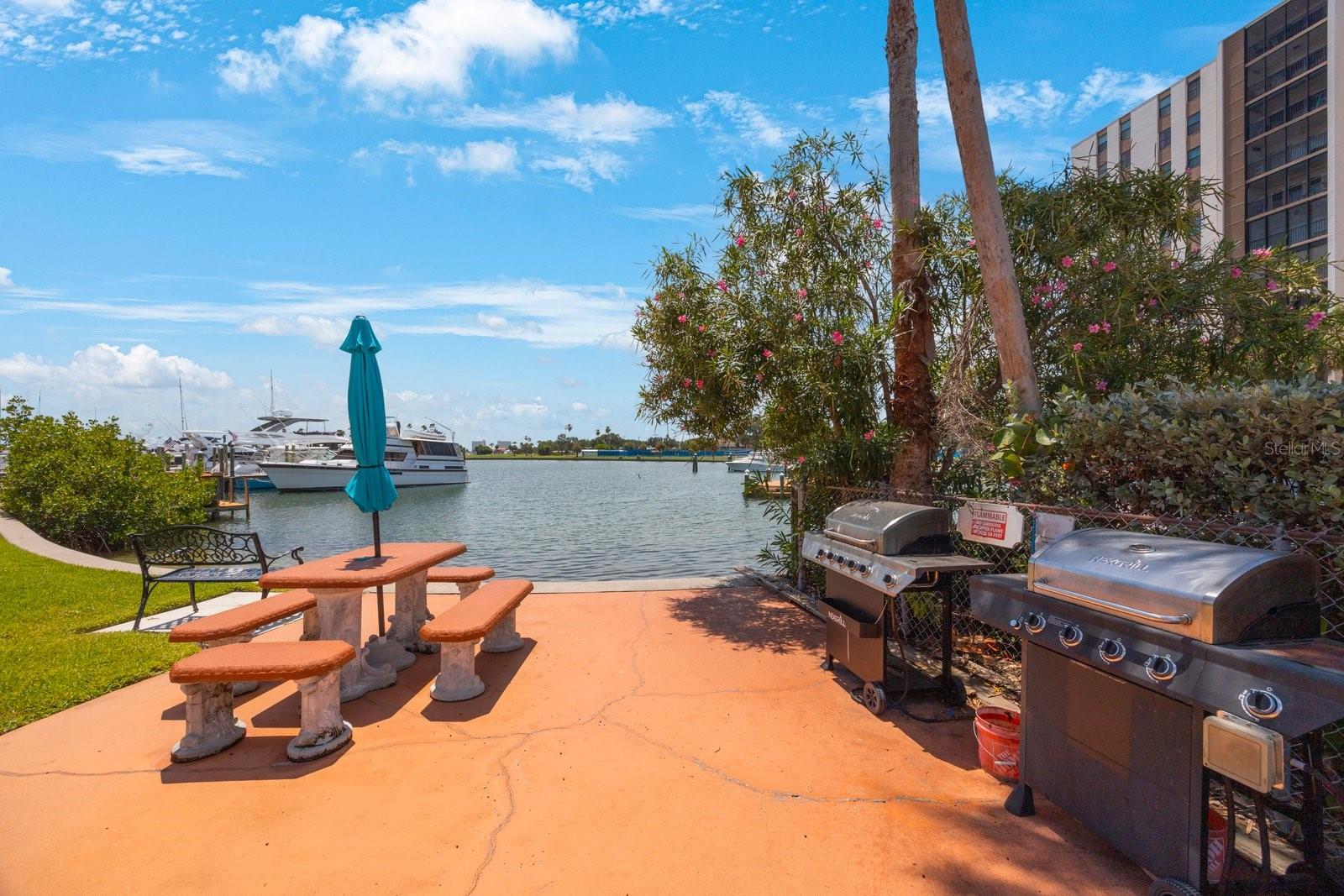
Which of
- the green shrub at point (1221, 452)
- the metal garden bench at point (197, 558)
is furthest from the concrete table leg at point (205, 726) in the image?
the green shrub at point (1221, 452)

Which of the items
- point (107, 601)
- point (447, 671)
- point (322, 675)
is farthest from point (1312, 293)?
point (107, 601)

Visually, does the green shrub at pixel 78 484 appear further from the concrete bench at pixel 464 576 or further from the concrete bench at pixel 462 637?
the concrete bench at pixel 462 637

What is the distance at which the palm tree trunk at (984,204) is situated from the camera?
5113 millimetres

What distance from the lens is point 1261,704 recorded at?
191cm

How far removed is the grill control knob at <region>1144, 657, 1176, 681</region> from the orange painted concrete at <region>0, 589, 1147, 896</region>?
40.0 inches

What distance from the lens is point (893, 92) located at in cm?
640

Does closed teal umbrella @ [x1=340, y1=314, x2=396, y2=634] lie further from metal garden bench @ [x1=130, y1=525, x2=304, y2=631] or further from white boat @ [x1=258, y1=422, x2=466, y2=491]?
white boat @ [x1=258, y1=422, x2=466, y2=491]

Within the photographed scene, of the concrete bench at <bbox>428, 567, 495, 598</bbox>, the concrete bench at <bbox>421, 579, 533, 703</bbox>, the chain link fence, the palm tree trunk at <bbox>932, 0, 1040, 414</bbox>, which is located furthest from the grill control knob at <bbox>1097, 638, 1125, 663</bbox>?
the concrete bench at <bbox>428, 567, 495, 598</bbox>

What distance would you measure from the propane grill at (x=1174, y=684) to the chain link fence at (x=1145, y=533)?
24 centimetres

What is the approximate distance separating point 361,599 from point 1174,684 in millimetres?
4893

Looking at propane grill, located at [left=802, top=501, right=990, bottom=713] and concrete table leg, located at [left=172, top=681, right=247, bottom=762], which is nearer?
concrete table leg, located at [left=172, top=681, right=247, bottom=762]

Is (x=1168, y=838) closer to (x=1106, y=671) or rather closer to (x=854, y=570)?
(x=1106, y=671)

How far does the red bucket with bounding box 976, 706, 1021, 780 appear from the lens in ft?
11.0

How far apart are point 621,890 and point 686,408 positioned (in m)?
5.96
